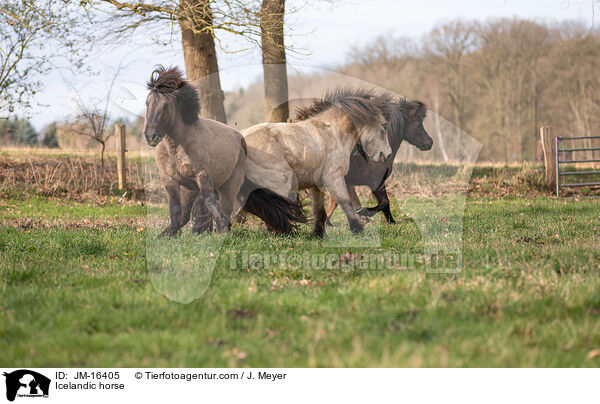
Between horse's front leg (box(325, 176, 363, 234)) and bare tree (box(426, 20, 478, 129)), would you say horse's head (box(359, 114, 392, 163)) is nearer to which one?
horse's front leg (box(325, 176, 363, 234))

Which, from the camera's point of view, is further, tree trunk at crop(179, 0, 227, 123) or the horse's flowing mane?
tree trunk at crop(179, 0, 227, 123)

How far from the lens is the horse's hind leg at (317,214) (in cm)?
771

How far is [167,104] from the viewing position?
6379 millimetres

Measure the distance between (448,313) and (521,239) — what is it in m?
3.93

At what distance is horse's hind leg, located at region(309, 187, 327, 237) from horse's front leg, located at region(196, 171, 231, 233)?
1453mm

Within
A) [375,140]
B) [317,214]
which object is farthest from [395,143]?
[317,214]

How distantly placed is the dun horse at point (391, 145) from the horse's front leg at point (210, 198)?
2.07 m

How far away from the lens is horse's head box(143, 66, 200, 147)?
624 cm

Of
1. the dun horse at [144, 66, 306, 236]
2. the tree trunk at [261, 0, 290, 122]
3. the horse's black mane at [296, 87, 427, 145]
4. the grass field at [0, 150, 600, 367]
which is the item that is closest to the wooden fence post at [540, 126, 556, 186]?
the grass field at [0, 150, 600, 367]

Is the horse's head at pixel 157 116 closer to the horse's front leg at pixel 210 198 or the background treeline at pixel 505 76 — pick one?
the horse's front leg at pixel 210 198

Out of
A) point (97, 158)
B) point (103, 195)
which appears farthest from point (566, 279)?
point (97, 158)

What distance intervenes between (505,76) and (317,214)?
27479 mm
